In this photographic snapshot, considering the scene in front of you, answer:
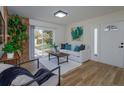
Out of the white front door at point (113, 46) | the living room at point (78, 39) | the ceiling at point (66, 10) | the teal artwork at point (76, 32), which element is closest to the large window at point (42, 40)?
the living room at point (78, 39)

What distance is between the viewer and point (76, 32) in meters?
6.31

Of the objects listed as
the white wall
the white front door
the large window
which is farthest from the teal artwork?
the white front door

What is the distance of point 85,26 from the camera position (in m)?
5.80

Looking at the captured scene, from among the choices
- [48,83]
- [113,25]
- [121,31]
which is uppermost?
[113,25]

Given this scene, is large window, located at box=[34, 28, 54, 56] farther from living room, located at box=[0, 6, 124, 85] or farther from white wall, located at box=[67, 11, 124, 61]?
white wall, located at box=[67, 11, 124, 61]

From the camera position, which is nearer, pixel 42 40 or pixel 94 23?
pixel 94 23

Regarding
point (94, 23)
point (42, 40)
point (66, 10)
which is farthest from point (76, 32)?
point (66, 10)

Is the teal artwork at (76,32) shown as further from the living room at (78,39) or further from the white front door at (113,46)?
the white front door at (113,46)

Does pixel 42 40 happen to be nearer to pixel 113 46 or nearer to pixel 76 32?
pixel 76 32

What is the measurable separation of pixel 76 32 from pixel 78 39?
0.43 m
